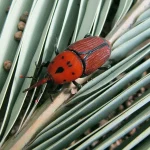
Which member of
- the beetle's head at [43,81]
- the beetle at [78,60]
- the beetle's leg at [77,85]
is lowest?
the beetle's head at [43,81]

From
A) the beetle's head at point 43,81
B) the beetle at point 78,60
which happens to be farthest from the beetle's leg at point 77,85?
the beetle's head at point 43,81

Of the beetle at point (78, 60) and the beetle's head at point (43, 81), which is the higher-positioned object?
the beetle at point (78, 60)

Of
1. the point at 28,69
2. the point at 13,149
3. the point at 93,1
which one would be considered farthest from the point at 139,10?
the point at 13,149

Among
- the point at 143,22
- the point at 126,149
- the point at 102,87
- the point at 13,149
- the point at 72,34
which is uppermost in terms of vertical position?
the point at 143,22

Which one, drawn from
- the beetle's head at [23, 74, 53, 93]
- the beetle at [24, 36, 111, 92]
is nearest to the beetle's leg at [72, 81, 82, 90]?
the beetle at [24, 36, 111, 92]

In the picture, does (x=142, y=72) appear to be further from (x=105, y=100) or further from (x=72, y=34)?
(x=72, y=34)

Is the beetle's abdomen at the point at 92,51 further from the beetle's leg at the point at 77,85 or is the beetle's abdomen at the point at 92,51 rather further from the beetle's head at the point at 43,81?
the beetle's head at the point at 43,81

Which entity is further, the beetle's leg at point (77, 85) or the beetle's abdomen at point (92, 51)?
the beetle's abdomen at point (92, 51)

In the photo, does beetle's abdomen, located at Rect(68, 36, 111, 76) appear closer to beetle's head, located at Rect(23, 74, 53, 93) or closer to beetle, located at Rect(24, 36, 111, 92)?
beetle, located at Rect(24, 36, 111, 92)

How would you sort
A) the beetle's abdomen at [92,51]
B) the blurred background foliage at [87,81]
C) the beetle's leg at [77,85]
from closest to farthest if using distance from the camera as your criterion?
the blurred background foliage at [87,81], the beetle's leg at [77,85], the beetle's abdomen at [92,51]
